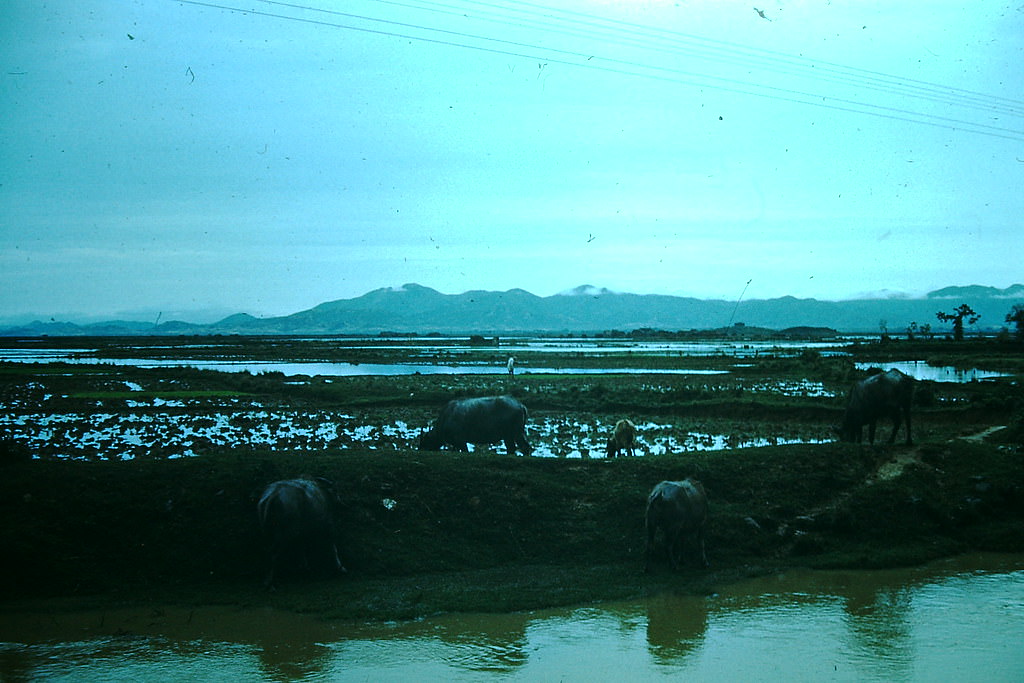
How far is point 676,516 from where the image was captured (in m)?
12.4

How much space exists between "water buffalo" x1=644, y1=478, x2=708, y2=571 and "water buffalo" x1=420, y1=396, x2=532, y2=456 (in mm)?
7798

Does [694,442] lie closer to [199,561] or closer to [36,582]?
[199,561]

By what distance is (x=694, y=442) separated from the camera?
23.5 metres

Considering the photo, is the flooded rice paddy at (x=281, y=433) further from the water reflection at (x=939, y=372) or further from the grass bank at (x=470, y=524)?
the water reflection at (x=939, y=372)

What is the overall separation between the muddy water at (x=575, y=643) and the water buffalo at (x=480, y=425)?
9.29 metres

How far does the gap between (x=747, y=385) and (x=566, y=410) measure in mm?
12958

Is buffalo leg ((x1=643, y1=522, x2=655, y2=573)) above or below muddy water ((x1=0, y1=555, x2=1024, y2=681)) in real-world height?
above

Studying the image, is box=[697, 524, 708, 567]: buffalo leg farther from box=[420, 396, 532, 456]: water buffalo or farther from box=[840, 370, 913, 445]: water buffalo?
box=[840, 370, 913, 445]: water buffalo

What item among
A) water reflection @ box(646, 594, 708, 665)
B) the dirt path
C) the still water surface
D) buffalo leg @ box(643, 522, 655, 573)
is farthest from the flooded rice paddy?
the still water surface

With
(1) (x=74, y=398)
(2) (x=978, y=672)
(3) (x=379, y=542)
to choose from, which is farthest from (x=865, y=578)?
(1) (x=74, y=398)

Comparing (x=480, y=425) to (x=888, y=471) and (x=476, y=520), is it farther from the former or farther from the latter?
(x=888, y=471)

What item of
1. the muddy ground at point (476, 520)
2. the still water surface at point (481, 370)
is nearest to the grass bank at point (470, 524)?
the muddy ground at point (476, 520)

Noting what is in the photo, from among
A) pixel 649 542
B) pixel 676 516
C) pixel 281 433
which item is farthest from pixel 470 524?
pixel 281 433

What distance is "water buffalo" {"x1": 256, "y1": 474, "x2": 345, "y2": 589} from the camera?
11.7m
